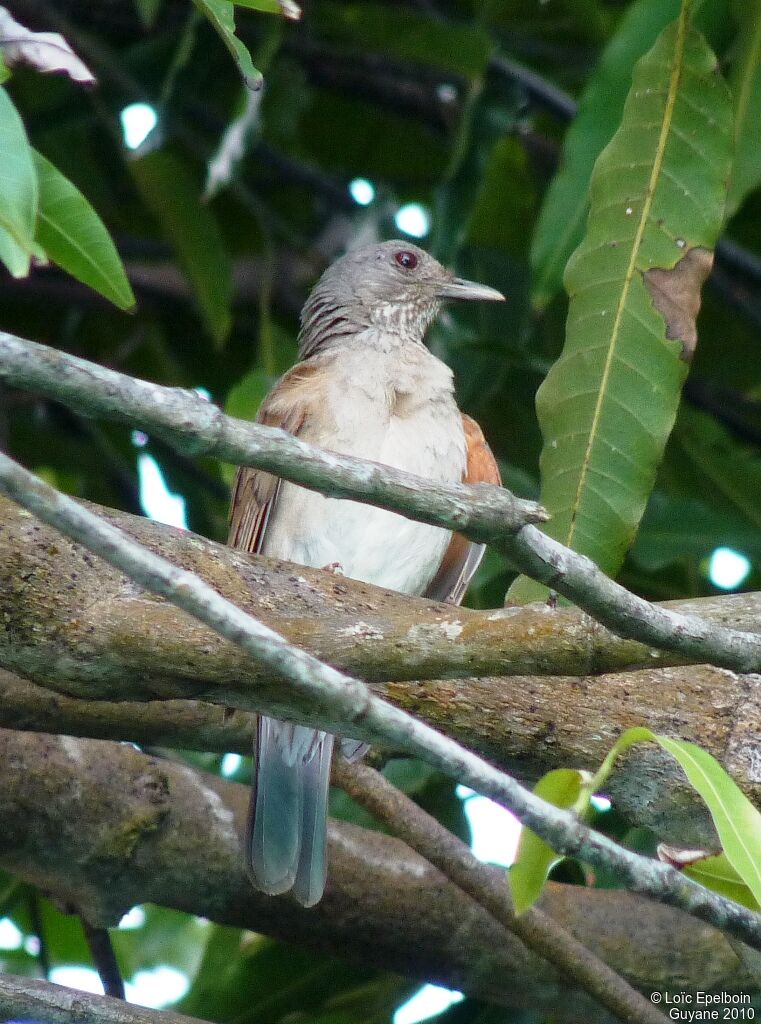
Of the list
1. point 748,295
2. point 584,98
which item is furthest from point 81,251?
point 748,295

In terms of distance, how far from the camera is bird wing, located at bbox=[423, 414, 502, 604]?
4.55 metres

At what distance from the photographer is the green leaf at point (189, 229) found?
500cm

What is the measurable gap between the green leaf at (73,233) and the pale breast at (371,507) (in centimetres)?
176

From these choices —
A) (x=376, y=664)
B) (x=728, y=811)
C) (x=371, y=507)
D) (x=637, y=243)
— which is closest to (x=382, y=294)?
(x=371, y=507)

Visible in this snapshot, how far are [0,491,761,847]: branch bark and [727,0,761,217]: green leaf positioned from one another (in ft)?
4.91

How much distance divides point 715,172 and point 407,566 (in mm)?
1597

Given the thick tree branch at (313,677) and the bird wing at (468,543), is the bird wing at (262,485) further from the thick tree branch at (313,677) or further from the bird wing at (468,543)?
the thick tree branch at (313,677)

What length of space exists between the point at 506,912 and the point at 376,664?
1149 millimetres

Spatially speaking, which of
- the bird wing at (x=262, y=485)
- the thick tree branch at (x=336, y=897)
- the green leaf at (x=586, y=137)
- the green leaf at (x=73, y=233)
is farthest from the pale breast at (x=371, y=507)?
the green leaf at (x=73, y=233)

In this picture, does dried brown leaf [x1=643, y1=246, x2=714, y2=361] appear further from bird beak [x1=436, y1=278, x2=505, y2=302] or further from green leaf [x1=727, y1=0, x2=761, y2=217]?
bird beak [x1=436, y1=278, x2=505, y2=302]

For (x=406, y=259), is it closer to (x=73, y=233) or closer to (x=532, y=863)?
(x=73, y=233)

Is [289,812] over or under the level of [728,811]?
over

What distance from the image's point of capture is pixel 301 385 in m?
4.52

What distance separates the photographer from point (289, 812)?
373 centimetres
